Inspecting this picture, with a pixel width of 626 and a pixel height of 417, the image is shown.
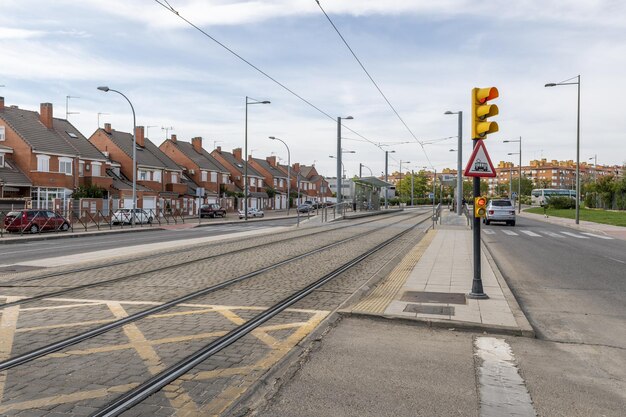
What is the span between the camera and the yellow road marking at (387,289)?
7.18 meters

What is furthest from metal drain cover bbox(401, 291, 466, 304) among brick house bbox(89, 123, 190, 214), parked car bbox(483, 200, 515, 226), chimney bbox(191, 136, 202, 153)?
chimney bbox(191, 136, 202, 153)

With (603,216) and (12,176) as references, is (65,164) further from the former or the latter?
(603,216)

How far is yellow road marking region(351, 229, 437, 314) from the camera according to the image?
718cm

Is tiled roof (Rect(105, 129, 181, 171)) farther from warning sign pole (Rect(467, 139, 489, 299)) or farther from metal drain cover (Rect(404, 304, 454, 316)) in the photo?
metal drain cover (Rect(404, 304, 454, 316))

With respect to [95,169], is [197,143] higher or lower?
higher

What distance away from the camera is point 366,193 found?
51.6 metres

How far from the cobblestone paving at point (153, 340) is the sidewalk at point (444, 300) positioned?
0.77m

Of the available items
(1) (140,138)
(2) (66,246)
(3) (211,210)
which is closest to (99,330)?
(2) (66,246)

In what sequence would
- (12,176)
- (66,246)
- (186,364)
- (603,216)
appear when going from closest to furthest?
(186,364)
(66,246)
(12,176)
(603,216)

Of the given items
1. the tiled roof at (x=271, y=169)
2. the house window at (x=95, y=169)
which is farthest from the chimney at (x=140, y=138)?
the tiled roof at (x=271, y=169)

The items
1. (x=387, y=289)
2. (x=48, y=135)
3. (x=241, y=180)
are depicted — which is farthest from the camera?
(x=241, y=180)

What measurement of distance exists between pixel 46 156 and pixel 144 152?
57.6 feet

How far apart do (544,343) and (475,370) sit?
1.52 m

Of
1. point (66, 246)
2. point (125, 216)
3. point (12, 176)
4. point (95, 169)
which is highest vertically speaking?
point (95, 169)
